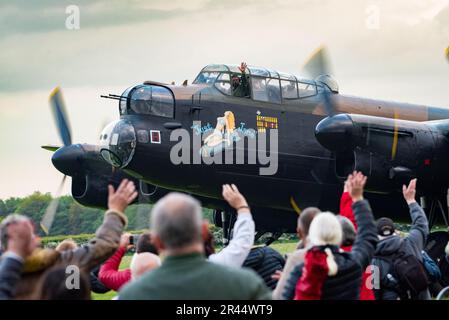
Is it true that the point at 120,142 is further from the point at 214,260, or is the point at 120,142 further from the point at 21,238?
the point at 21,238

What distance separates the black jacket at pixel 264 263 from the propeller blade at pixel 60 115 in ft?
46.6

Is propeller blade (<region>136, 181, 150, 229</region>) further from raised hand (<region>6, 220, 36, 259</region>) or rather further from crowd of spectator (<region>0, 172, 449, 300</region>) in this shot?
raised hand (<region>6, 220, 36, 259</region>)

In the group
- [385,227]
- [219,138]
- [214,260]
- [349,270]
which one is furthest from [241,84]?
[349,270]

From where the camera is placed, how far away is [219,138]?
20703 millimetres

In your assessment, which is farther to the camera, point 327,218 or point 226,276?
point 327,218

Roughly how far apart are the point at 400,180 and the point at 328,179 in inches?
98.7

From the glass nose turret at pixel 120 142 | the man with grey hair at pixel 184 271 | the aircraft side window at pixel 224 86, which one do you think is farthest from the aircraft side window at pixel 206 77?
the man with grey hair at pixel 184 271

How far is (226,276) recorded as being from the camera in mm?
6137
